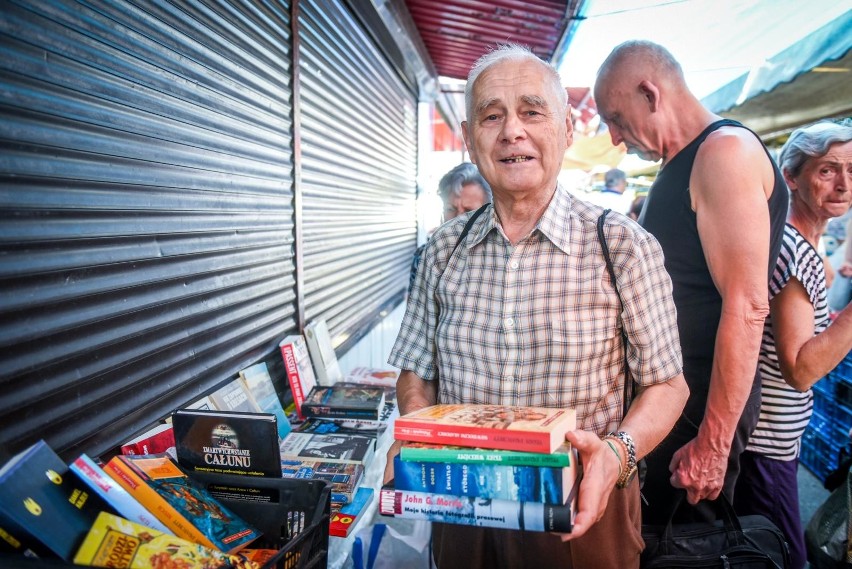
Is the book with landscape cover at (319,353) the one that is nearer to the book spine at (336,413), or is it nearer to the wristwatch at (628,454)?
the book spine at (336,413)

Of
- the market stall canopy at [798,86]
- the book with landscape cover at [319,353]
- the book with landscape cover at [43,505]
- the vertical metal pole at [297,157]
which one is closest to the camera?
the book with landscape cover at [43,505]

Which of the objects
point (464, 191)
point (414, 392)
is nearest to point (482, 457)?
point (414, 392)

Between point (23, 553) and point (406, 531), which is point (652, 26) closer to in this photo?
point (406, 531)

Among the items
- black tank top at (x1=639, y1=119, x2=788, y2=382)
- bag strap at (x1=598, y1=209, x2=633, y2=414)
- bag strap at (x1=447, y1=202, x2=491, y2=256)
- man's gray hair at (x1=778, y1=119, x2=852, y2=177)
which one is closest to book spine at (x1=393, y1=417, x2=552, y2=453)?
bag strap at (x1=598, y1=209, x2=633, y2=414)

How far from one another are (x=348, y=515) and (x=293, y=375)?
38.0 inches

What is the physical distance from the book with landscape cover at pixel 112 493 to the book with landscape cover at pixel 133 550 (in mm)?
77

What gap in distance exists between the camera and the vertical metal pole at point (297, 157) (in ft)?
9.20

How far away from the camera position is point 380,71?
4824 mm

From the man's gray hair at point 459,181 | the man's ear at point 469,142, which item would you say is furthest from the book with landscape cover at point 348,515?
the man's gray hair at point 459,181

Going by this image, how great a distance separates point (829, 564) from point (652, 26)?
392 centimetres

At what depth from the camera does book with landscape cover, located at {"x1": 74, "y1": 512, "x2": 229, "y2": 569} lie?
0.86 meters

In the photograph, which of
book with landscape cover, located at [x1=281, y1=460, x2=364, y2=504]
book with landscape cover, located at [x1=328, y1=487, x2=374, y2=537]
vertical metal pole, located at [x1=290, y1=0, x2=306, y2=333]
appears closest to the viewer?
book with landscape cover, located at [x1=328, y1=487, x2=374, y2=537]

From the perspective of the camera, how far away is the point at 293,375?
8.60ft

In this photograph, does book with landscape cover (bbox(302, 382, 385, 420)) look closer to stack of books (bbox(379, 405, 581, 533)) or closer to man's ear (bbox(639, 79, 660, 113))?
stack of books (bbox(379, 405, 581, 533))
